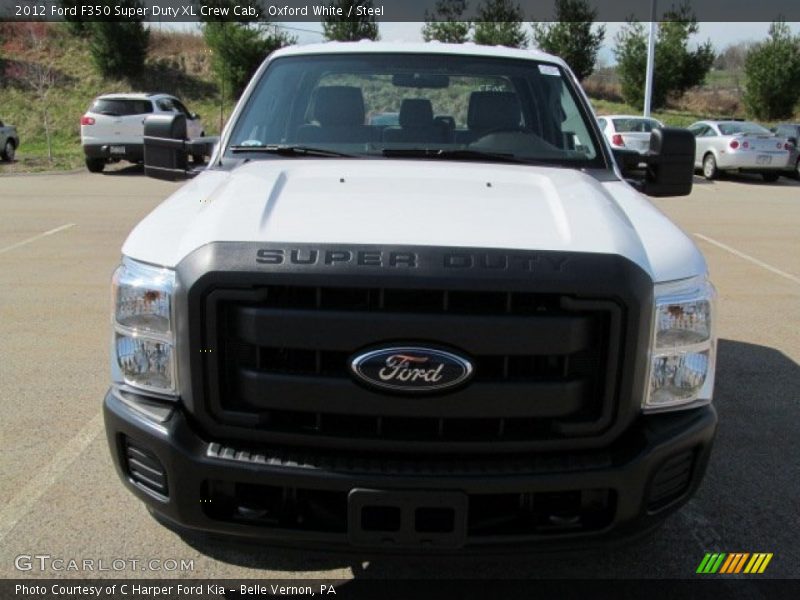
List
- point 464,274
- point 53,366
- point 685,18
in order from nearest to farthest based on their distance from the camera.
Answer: point 464,274 → point 53,366 → point 685,18

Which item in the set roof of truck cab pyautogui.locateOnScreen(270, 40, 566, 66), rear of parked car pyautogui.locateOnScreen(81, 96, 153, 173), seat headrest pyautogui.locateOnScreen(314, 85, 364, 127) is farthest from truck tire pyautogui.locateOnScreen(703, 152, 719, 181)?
seat headrest pyautogui.locateOnScreen(314, 85, 364, 127)

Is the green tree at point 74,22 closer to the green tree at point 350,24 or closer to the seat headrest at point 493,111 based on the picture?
the green tree at point 350,24

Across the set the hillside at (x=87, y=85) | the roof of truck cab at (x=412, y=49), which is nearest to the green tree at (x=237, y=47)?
the hillside at (x=87, y=85)

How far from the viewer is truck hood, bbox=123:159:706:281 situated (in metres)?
2.43

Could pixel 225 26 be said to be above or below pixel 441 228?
above

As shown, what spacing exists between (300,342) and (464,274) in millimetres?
509

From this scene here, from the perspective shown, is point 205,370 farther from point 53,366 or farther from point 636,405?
point 53,366

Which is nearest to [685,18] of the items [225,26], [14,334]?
[225,26]

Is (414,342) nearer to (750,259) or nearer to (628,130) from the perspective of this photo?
(750,259)

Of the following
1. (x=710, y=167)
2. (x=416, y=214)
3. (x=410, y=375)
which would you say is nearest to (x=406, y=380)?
(x=410, y=375)

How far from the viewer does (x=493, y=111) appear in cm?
400

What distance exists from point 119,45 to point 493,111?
38.6 meters

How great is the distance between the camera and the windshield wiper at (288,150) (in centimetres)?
357

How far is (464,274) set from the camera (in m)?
2.27
